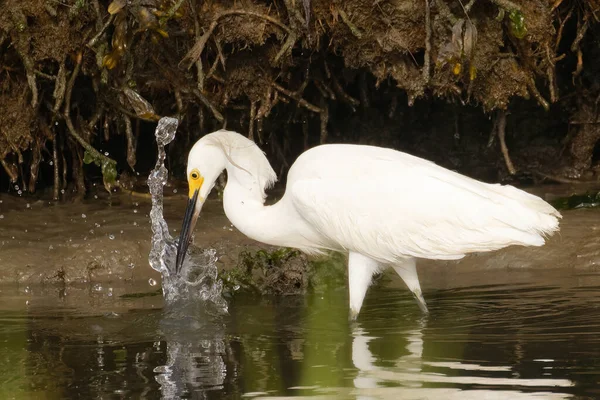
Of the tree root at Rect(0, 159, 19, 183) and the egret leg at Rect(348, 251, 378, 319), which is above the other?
the tree root at Rect(0, 159, 19, 183)

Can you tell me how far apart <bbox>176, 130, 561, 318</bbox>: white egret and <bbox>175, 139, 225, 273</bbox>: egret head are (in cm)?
45

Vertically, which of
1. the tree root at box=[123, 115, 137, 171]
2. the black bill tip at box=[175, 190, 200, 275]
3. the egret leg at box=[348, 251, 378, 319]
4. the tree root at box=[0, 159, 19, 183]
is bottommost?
the egret leg at box=[348, 251, 378, 319]

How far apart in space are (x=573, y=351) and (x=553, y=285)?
1.86 m

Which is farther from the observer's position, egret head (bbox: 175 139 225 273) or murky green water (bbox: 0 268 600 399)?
egret head (bbox: 175 139 225 273)

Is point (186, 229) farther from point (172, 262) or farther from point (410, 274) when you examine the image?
point (410, 274)

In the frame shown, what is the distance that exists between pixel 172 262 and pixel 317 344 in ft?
5.81

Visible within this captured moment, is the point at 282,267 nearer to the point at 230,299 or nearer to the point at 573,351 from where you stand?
the point at 230,299

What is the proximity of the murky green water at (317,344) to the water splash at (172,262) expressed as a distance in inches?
6.1

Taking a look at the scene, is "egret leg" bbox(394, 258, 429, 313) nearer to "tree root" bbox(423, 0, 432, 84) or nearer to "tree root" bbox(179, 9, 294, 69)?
"tree root" bbox(423, 0, 432, 84)

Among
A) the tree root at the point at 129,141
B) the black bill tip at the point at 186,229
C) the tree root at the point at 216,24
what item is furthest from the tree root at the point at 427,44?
the tree root at the point at 129,141

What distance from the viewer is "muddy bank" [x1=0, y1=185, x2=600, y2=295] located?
291 inches

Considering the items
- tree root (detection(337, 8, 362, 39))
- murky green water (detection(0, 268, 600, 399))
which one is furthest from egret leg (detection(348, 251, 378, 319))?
tree root (detection(337, 8, 362, 39))

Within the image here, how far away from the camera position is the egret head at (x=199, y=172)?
666 cm

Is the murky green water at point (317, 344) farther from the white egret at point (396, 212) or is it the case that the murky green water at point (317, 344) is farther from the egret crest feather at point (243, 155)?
the egret crest feather at point (243, 155)
